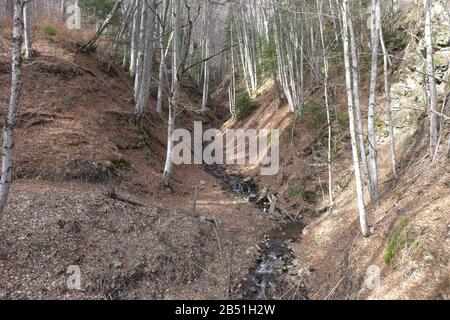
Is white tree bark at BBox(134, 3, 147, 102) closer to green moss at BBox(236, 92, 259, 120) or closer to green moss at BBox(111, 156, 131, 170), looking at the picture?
green moss at BBox(111, 156, 131, 170)

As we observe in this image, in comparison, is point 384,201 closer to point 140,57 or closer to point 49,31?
point 140,57

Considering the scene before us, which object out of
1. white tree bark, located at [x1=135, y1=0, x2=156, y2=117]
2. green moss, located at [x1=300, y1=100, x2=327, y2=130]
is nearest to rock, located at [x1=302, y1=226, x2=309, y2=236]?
green moss, located at [x1=300, y1=100, x2=327, y2=130]

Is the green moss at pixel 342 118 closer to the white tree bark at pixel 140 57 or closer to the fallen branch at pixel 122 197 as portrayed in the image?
the fallen branch at pixel 122 197

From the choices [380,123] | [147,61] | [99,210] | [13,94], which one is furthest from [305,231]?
[147,61]

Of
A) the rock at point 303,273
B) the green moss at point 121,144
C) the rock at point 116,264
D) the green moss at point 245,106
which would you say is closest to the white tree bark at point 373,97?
the rock at point 303,273

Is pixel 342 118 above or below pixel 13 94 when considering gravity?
below

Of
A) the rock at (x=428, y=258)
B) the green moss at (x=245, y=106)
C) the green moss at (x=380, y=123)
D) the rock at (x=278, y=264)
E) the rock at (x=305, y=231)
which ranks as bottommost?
the rock at (x=278, y=264)

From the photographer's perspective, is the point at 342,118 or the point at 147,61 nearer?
the point at 342,118

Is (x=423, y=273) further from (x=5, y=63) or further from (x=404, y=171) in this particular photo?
(x=5, y=63)

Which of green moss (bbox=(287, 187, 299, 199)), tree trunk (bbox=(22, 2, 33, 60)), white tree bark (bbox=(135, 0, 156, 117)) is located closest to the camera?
tree trunk (bbox=(22, 2, 33, 60))

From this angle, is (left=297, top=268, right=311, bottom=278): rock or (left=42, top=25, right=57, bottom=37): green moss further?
(left=42, top=25, right=57, bottom=37): green moss

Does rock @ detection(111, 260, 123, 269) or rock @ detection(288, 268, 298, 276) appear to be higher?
rock @ detection(111, 260, 123, 269)

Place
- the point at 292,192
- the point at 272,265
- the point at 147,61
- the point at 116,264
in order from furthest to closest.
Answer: the point at 147,61 → the point at 292,192 → the point at 272,265 → the point at 116,264

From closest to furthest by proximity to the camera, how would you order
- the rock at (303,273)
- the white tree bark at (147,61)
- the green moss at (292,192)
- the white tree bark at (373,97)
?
the white tree bark at (373,97), the rock at (303,273), the green moss at (292,192), the white tree bark at (147,61)
